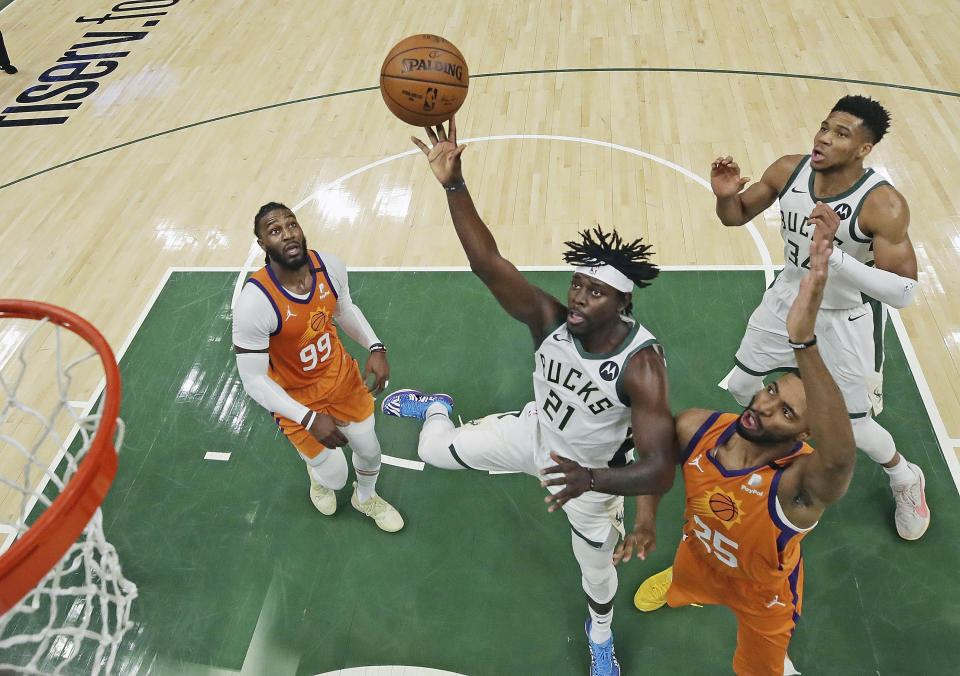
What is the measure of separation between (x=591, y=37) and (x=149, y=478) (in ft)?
25.6

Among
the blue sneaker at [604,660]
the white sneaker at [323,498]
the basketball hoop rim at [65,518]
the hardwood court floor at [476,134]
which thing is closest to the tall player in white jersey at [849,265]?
the hardwood court floor at [476,134]

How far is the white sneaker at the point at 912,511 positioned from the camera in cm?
414

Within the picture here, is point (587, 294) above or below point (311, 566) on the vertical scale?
above

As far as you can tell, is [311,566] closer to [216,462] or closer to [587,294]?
[216,462]

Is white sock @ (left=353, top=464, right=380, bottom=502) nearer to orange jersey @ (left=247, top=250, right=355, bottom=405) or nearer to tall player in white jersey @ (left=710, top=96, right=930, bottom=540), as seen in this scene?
orange jersey @ (left=247, top=250, right=355, bottom=405)

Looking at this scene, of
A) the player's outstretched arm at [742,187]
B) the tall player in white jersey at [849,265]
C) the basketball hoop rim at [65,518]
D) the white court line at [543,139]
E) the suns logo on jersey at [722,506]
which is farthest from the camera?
the white court line at [543,139]

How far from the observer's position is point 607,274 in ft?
9.96

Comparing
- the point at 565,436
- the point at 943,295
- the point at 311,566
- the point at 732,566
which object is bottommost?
the point at 943,295

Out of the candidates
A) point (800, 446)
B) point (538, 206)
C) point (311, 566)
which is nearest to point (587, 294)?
point (800, 446)

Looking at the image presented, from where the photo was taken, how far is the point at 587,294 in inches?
119

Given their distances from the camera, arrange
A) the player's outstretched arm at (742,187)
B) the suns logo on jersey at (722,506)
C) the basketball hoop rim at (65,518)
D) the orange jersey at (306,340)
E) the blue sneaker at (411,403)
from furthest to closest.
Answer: the blue sneaker at (411,403), the player's outstretched arm at (742,187), the orange jersey at (306,340), the suns logo on jersey at (722,506), the basketball hoop rim at (65,518)

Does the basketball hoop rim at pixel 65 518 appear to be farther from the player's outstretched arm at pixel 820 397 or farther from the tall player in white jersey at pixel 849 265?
the tall player in white jersey at pixel 849 265

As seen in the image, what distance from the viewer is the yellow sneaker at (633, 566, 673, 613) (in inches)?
155

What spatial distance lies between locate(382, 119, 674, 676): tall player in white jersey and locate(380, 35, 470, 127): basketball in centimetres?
74
